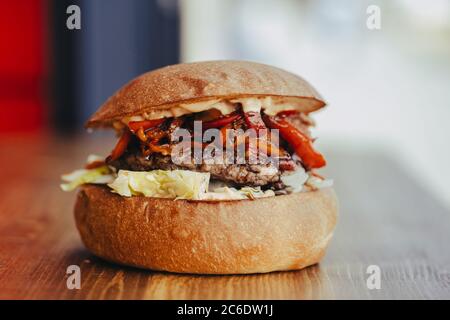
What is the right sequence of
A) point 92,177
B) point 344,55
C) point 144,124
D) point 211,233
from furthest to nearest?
point 344,55 < point 92,177 < point 144,124 < point 211,233

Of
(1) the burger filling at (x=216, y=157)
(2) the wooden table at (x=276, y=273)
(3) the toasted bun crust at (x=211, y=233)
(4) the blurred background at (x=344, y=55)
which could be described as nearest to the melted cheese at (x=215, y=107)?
(1) the burger filling at (x=216, y=157)

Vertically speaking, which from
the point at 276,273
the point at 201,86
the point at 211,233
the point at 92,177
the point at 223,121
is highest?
the point at 201,86

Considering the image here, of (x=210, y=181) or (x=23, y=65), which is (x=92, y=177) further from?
(x=23, y=65)

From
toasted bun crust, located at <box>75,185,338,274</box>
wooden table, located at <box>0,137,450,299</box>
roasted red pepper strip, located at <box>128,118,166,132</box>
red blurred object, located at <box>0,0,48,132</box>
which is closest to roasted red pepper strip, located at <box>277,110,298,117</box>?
toasted bun crust, located at <box>75,185,338,274</box>

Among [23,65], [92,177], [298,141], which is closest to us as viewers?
[298,141]

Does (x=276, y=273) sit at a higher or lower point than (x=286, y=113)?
lower

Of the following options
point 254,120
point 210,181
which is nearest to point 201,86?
point 254,120
